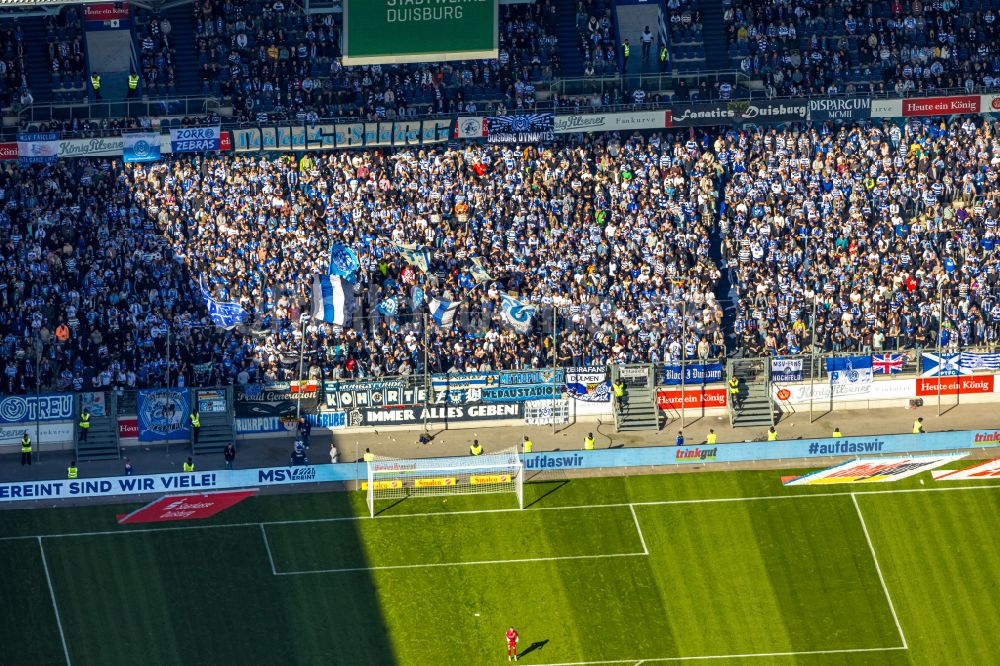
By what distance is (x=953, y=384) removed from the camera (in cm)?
7875

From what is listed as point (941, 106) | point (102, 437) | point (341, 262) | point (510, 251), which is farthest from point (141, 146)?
point (941, 106)

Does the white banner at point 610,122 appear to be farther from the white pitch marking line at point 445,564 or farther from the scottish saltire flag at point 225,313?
the white pitch marking line at point 445,564

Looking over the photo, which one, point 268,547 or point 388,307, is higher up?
point 388,307

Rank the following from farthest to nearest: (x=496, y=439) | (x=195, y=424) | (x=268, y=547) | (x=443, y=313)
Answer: (x=443, y=313) → (x=496, y=439) → (x=195, y=424) → (x=268, y=547)

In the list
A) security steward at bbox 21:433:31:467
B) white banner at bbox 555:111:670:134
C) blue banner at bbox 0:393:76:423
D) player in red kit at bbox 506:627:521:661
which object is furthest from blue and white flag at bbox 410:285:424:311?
player in red kit at bbox 506:627:521:661

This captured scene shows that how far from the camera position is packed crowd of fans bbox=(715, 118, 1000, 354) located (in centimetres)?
7938

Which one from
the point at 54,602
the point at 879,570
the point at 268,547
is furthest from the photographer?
the point at 268,547

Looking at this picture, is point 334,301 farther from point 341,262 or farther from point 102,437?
point 102,437

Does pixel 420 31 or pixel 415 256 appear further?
pixel 415 256

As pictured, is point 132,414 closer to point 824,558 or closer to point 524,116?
point 524,116

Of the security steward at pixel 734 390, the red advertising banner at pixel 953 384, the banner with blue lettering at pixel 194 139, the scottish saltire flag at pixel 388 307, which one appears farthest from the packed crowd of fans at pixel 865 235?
the banner with blue lettering at pixel 194 139

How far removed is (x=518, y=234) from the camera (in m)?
80.7

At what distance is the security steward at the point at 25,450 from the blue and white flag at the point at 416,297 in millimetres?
15695

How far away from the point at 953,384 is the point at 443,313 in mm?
20403
